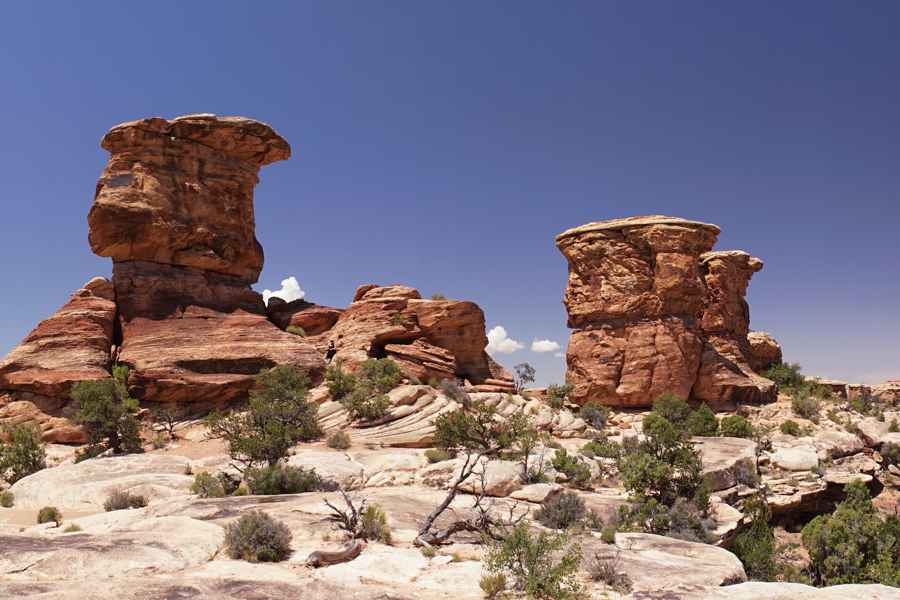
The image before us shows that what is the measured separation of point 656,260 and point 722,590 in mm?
29323

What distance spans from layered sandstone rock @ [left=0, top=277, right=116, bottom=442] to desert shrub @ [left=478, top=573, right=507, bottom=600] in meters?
27.5

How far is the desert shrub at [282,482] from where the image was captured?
18.7 m

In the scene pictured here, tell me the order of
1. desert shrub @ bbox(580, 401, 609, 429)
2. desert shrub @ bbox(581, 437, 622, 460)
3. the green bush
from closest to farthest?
desert shrub @ bbox(581, 437, 622, 460) < the green bush < desert shrub @ bbox(580, 401, 609, 429)

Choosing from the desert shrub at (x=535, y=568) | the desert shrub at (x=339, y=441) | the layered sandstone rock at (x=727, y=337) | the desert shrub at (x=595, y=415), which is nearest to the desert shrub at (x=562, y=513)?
the desert shrub at (x=535, y=568)

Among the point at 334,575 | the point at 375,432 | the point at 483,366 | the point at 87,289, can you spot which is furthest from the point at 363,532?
the point at 87,289

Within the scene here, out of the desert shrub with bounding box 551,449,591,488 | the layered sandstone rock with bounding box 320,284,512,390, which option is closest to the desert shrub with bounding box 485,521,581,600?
the desert shrub with bounding box 551,449,591,488

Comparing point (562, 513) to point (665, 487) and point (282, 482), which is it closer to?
point (665, 487)

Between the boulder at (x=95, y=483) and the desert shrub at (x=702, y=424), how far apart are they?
26721mm

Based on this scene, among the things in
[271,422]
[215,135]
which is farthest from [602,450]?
[215,135]

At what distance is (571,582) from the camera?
10.6 meters

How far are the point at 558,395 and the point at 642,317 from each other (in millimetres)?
7829

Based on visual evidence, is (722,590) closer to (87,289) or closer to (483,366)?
(483,366)

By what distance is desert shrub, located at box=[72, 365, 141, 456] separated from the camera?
87.6ft

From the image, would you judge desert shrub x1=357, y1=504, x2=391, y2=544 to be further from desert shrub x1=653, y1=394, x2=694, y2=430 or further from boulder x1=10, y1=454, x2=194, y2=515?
desert shrub x1=653, y1=394, x2=694, y2=430
